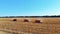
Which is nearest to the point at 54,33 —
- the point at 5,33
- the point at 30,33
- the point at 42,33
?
the point at 42,33

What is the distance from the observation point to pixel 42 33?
719 inches

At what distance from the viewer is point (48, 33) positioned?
59.5 ft

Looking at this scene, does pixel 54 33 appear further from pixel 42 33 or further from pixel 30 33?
pixel 30 33

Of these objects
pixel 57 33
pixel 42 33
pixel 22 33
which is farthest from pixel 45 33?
pixel 22 33

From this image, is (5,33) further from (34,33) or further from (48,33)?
(48,33)

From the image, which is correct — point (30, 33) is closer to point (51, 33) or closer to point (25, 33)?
point (25, 33)

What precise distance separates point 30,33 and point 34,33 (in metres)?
0.52

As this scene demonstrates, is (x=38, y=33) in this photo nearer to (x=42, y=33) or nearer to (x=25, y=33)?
(x=42, y=33)

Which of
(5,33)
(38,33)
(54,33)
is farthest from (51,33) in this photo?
(5,33)

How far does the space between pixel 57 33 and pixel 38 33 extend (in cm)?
238

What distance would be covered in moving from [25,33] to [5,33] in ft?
8.48

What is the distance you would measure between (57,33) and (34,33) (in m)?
2.90

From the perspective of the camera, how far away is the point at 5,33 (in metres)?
18.5

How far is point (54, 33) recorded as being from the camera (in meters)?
17.9
